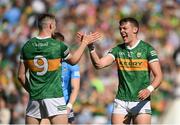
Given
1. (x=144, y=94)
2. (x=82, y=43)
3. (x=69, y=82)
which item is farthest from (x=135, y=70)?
(x=69, y=82)

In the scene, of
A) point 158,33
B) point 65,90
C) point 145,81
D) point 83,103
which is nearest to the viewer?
point 145,81

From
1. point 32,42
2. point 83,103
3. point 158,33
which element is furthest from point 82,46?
point 158,33

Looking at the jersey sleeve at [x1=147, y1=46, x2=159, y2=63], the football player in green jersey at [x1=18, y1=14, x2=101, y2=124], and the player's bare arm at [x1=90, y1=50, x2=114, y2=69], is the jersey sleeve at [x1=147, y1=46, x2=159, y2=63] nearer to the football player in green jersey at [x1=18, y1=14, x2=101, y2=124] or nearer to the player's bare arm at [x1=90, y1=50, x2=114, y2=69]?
the player's bare arm at [x1=90, y1=50, x2=114, y2=69]

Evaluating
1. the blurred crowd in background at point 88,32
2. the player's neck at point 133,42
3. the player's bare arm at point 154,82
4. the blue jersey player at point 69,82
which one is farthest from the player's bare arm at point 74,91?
the blurred crowd in background at point 88,32

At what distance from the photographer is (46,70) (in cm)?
911

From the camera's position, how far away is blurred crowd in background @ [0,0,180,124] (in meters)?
16.1

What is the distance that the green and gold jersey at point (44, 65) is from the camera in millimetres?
9086

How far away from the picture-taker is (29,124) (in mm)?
9250

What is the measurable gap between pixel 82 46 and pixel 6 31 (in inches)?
374

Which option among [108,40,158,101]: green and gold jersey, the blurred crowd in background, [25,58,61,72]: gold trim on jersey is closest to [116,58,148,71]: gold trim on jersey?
[108,40,158,101]: green and gold jersey

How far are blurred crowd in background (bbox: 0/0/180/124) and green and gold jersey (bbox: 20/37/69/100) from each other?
20.7 feet

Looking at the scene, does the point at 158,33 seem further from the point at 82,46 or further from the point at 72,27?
the point at 82,46

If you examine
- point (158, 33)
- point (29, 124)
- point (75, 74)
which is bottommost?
point (29, 124)

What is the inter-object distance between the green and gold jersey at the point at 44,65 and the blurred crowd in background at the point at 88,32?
20.7 feet
